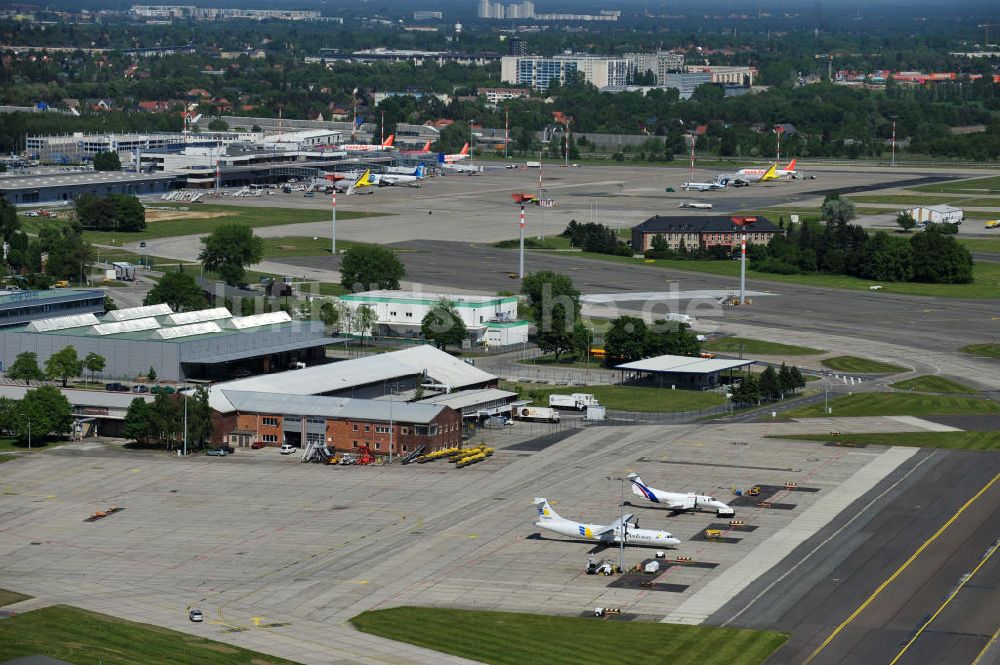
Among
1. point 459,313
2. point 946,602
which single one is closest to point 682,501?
point 946,602

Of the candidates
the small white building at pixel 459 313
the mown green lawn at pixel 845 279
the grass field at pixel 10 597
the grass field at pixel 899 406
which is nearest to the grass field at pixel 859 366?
the grass field at pixel 899 406

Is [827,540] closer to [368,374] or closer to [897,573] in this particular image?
[897,573]

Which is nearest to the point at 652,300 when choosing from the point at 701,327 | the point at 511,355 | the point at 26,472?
the point at 701,327

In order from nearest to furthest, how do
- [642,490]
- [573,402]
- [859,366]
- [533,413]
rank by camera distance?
1. [642,490]
2. [533,413]
3. [573,402]
4. [859,366]

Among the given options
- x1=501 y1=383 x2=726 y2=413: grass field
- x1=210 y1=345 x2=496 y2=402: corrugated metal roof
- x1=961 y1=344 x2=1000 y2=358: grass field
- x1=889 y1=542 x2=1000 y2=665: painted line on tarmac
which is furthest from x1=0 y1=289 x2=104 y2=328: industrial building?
x1=889 y1=542 x2=1000 y2=665: painted line on tarmac

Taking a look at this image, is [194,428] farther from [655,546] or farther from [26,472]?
[655,546]

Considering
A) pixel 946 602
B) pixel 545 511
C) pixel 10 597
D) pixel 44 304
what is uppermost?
pixel 44 304
